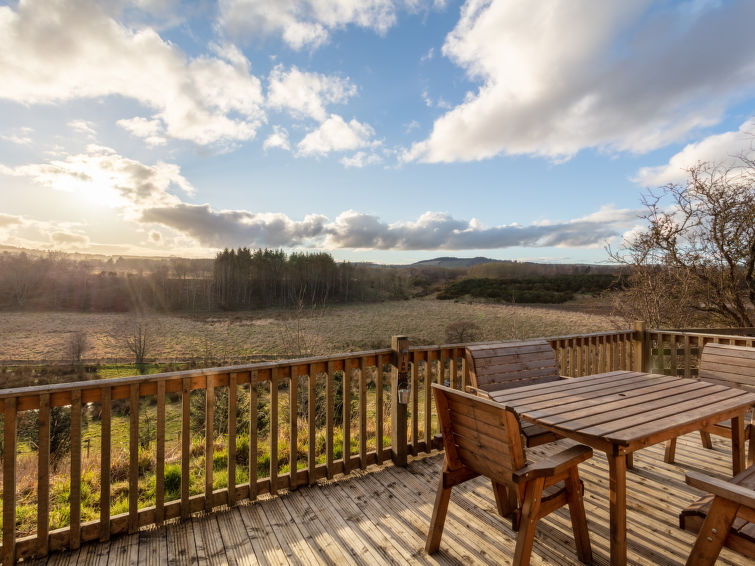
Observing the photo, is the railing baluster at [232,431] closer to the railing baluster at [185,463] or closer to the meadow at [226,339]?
the railing baluster at [185,463]

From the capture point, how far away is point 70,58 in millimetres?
4574

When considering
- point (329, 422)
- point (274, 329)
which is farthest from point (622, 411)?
point (274, 329)

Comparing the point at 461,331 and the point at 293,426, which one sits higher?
the point at 293,426

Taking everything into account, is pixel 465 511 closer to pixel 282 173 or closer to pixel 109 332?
pixel 282 173

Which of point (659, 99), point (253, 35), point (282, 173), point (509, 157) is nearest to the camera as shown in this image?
point (253, 35)

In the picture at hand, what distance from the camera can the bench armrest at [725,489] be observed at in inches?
45.7

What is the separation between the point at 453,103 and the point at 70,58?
594cm

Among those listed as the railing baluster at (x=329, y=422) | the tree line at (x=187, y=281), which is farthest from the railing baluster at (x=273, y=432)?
the tree line at (x=187, y=281)

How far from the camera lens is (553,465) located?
1.54m

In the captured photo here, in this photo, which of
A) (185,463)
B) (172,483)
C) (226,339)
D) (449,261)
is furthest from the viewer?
(449,261)

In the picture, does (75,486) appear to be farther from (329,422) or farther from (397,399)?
(397,399)

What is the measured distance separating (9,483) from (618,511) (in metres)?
3.06

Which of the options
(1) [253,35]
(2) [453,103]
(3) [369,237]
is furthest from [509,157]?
(3) [369,237]

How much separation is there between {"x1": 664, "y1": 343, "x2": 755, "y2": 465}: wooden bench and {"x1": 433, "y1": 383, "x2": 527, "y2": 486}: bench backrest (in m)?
2.16
